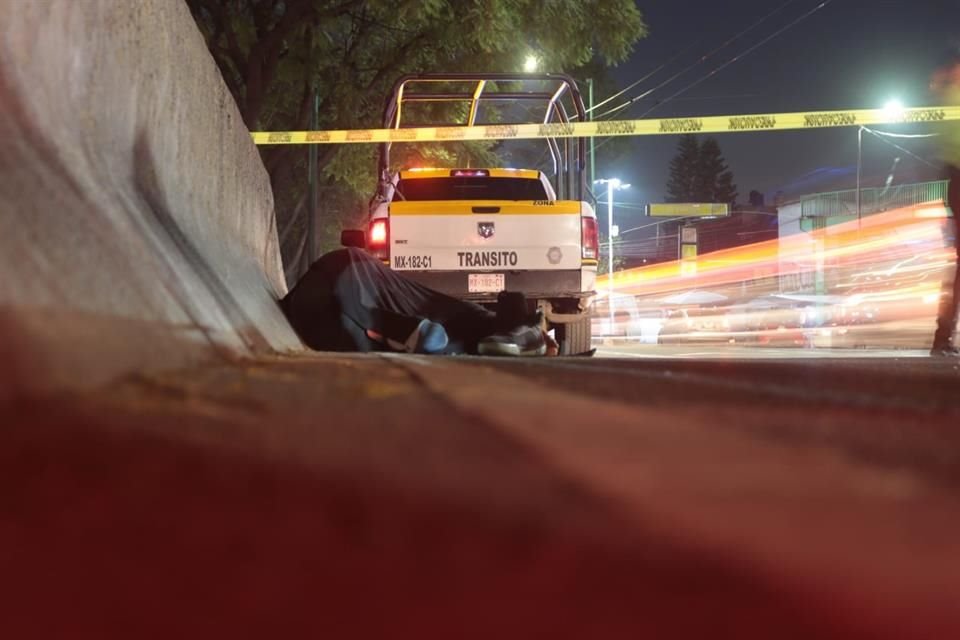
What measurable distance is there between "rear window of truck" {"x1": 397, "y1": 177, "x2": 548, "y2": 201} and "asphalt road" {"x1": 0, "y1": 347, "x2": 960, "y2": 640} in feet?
23.4

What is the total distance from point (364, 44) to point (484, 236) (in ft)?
25.9

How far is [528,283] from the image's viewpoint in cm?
784

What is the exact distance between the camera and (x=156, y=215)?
2.99 meters

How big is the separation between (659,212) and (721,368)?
42522 mm

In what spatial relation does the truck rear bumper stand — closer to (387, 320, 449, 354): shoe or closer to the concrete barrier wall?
(387, 320, 449, 354): shoe

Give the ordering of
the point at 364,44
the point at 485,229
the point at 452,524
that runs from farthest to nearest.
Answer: the point at 364,44 < the point at 485,229 < the point at 452,524

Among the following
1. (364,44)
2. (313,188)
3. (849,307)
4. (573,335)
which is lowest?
(573,335)

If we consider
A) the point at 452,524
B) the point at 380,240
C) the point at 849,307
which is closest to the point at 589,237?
the point at 380,240

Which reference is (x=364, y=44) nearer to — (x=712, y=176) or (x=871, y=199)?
(x=871, y=199)

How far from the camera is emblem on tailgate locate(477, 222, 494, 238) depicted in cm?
774

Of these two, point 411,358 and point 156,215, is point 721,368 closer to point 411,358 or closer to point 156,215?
point 411,358

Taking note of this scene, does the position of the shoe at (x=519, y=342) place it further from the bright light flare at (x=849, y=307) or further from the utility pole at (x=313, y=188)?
the utility pole at (x=313, y=188)

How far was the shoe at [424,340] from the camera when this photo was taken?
4.63 meters

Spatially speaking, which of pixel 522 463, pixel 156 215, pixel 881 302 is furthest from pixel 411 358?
pixel 881 302
